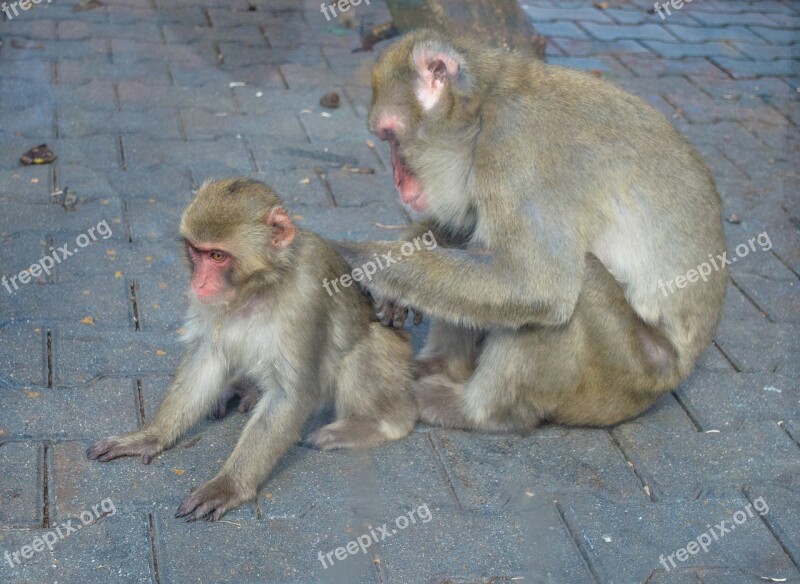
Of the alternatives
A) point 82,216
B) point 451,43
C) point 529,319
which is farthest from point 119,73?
point 529,319

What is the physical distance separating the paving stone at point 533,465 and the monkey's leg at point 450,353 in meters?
0.29

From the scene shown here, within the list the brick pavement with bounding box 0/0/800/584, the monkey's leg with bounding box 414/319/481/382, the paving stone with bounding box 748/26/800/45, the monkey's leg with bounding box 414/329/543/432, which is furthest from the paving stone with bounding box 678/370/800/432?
the paving stone with bounding box 748/26/800/45

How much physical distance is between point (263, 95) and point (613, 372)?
3.20 m

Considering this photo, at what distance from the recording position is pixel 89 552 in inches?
124

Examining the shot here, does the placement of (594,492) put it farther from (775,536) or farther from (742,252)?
(742,252)

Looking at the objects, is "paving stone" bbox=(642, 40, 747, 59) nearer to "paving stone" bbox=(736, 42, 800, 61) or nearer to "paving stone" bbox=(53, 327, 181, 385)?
"paving stone" bbox=(736, 42, 800, 61)

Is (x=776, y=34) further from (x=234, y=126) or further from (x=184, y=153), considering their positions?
(x=184, y=153)

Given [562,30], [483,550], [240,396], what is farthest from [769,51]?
[483,550]

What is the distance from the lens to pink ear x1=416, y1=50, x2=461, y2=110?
11.9 feet

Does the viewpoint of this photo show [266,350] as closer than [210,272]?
No

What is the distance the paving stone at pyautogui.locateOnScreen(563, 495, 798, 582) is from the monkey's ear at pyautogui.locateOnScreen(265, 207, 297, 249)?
1184 mm

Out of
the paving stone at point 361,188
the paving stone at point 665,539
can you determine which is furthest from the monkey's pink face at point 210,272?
the paving stone at point 361,188

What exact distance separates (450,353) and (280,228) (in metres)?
0.96

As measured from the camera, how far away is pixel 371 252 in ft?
12.2
